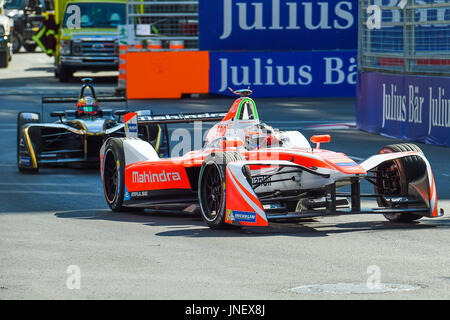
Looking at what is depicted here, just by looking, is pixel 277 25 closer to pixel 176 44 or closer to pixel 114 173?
pixel 176 44

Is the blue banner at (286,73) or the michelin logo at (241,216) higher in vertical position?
the blue banner at (286,73)

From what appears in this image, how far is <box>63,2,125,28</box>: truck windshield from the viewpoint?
107ft

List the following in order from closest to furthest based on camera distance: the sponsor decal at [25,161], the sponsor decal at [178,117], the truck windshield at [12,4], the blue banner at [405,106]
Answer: the sponsor decal at [178,117], the sponsor decal at [25,161], the blue banner at [405,106], the truck windshield at [12,4]

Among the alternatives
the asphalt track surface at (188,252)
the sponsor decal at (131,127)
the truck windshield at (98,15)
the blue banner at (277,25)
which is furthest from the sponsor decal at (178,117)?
the truck windshield at (98,15)

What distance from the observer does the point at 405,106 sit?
61.8 ft

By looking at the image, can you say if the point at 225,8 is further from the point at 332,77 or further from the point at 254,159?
the point at 254,159

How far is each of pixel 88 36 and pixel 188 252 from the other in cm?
2443

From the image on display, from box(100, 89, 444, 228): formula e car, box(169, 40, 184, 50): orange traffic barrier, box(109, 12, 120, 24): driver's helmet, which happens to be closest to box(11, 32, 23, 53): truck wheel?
box(109, 12, 120, 24): driver's helmet

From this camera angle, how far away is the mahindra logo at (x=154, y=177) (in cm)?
1053

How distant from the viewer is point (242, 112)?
36.0ft

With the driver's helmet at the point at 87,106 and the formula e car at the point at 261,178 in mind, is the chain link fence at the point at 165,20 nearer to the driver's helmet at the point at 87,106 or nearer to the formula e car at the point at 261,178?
the driver's helmet at the point at 87,106

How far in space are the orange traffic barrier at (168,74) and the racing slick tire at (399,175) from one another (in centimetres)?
1734

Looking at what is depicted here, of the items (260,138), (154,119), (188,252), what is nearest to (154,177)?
(260,138)
